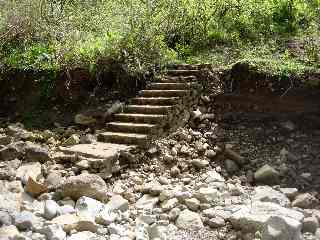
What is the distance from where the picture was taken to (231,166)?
5.44 m

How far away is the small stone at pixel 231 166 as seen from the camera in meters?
5.41

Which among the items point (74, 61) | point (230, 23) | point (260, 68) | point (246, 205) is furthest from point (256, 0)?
point (246, 205)

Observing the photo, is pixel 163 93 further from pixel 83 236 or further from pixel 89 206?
pixel 83 236

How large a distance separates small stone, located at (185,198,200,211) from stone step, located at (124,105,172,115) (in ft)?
5.00

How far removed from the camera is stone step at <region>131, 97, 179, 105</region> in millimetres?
6047

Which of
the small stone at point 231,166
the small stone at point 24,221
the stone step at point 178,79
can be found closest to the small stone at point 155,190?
the small stone at point 231,166

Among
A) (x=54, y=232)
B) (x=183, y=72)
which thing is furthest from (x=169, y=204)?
(x=183, y=72)

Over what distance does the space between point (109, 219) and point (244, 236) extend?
1.11m

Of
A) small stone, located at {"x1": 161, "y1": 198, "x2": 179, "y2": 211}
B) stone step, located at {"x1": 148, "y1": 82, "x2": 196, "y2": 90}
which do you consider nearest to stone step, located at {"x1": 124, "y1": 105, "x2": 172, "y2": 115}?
stone step, located at {"x1": 148, "y1": 82, "x2": 196, "y2": 90}

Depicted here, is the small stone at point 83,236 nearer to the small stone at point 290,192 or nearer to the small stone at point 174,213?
the small stone at point 174,213

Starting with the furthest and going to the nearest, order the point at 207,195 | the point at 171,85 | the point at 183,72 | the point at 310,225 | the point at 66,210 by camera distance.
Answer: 1. the point at 183,72
2. the point at 171,85
3. the point at 207,195
4. the point at 66,210
5. the point at 310,225

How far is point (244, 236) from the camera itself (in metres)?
4.11

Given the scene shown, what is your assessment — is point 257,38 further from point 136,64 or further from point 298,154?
point 298,154

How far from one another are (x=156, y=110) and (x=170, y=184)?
1141 mm
